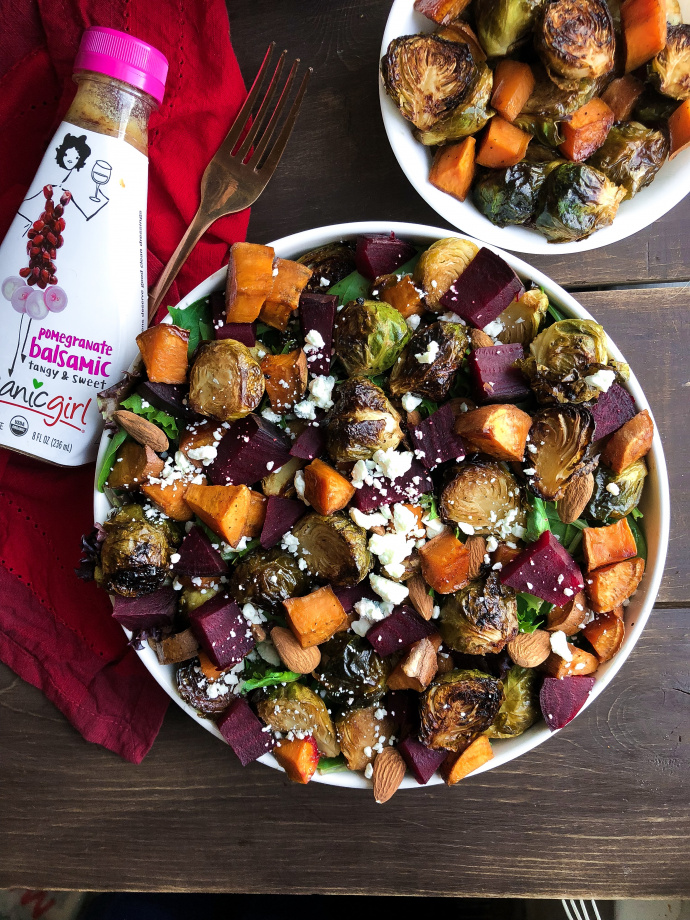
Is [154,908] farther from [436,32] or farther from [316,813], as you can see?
[436,32]

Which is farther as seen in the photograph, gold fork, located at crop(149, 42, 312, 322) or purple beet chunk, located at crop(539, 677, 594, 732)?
gold fork, located at crop(149, 42, 312, 322)

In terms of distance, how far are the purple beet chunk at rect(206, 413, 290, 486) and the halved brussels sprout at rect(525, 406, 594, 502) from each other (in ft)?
1.84

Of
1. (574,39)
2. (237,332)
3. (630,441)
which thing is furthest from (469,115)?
(630,441)

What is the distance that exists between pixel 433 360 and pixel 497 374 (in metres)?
0.15

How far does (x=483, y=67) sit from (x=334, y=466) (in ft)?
3.25

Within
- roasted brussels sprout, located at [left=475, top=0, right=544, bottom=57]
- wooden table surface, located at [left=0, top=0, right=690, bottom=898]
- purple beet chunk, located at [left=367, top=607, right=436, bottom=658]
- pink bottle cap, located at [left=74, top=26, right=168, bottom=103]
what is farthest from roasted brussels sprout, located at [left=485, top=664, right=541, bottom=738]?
pink bottle cap, located at [left=74, top=26, right=168, bottom=103]

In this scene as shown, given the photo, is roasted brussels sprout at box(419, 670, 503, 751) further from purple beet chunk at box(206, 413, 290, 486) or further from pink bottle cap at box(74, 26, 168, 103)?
pink bottle cap at box(74, 26, 168, 103)

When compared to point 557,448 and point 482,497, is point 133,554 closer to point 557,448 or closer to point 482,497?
point 482,497

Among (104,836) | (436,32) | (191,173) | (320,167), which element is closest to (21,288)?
(191,173)

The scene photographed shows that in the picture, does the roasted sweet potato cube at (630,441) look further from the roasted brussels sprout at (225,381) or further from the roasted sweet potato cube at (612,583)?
the roasted brussels sprout at (225,381)

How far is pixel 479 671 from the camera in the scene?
1.64 m

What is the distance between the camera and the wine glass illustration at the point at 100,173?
1.65 m

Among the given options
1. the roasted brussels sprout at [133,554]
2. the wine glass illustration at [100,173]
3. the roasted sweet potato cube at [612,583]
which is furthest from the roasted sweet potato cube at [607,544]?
the wine glass illustration at [100,173]

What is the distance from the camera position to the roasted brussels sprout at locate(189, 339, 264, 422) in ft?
4.82
